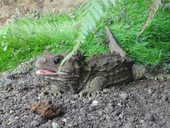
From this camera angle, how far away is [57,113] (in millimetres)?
3395

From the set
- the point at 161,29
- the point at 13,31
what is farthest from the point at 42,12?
the point at 161,29

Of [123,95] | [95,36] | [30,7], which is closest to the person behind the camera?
[123,95]

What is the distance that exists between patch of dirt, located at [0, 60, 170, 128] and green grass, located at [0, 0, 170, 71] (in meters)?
0.66

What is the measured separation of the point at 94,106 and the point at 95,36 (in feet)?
5.34

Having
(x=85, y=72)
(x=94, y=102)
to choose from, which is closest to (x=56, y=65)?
(x=85, y=72)

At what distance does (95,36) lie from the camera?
5059mm

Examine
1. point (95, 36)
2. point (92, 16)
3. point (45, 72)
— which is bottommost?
point (95, 36)

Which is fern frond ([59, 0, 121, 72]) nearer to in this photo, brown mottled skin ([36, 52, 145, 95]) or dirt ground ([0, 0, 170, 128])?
dirt ground ([0, 0, 170, 128])

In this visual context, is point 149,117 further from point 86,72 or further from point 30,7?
point 30,7

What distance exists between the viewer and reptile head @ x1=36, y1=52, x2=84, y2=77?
12.8 feet

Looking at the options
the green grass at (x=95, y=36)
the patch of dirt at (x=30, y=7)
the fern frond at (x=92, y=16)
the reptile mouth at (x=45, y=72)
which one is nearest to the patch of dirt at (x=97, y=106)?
the reptile mouth at (x=45, y=72)

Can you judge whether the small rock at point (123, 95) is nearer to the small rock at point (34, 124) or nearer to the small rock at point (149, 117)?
the small rock at point (149, 117)

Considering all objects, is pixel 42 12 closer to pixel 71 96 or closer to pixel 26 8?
pixel 26 8

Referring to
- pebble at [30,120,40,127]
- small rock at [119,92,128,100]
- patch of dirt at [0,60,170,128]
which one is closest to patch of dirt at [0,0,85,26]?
patch of dirt at [0,60,170,128]
